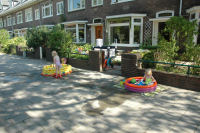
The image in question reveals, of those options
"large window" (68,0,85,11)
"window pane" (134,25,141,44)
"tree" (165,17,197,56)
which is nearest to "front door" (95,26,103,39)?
"large window" (68,0,85,11)

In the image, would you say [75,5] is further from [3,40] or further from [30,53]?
[3,40]

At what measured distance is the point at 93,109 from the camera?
4.59 meters

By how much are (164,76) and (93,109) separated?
360cm

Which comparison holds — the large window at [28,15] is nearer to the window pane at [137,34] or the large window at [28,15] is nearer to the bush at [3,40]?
the bush at [3,40]

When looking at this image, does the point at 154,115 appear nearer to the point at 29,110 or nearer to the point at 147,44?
the point at 29,110

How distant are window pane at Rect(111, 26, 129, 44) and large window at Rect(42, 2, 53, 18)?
40.7ft

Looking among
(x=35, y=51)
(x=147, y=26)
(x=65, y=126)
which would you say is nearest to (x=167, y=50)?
(x=65, y=126)

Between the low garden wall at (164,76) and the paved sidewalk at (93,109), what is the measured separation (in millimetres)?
273

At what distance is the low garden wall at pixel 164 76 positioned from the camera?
596cm

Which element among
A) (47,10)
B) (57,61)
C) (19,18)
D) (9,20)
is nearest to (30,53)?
(57,61)

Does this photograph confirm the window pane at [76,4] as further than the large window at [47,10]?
No

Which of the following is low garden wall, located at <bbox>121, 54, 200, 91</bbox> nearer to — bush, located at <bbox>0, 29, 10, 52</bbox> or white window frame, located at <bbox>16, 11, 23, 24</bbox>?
bush, located at <bbox>0, 29, 10, 52</bbox>

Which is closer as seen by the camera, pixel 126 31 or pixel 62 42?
pixel 62 42

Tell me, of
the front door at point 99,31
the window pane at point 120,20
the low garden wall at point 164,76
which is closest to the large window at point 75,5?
the front door at point 99,31
